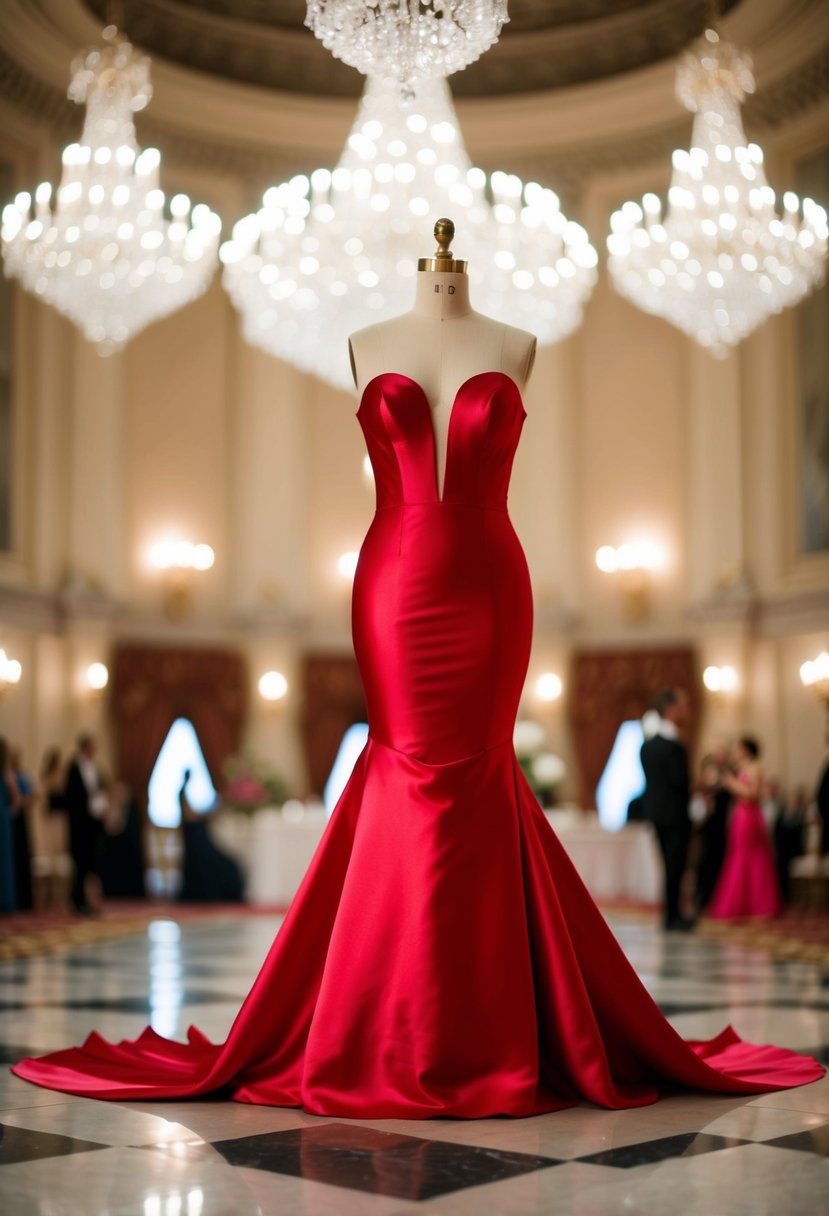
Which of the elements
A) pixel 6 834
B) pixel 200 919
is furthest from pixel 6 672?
pixel 200 919

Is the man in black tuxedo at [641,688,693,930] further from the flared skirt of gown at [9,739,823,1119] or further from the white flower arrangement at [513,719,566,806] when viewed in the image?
the flared skirt of gown at [9,739,823,1119]

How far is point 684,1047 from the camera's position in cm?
332

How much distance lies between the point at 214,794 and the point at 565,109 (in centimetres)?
836

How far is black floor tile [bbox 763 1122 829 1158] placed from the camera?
2660 millimetres

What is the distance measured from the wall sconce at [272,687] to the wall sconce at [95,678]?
5.97 ft

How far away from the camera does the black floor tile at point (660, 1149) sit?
2.56 meters

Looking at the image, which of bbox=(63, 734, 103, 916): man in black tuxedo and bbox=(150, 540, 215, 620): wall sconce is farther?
bbox=(150, 540, 215, 620): wall sconce

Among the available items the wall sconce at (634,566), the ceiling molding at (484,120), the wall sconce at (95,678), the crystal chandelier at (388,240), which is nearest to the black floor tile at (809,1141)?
the crystal chandelier at (388,240)

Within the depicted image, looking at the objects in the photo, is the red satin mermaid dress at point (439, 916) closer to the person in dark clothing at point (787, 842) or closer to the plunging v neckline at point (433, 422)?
the plunging v neckline at point (433, 422)

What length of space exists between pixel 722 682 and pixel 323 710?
428 cm

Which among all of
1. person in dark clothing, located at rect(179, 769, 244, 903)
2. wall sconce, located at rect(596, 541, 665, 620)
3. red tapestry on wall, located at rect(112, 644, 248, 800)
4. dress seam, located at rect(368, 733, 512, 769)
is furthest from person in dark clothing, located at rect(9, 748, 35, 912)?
dress seam, located at rect(368, 733, 512, 769)

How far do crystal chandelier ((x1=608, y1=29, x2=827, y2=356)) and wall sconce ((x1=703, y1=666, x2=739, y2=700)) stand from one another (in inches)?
176

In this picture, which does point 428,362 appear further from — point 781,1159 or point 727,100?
point 727,100

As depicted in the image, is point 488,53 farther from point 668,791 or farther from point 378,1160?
point 378,1160
